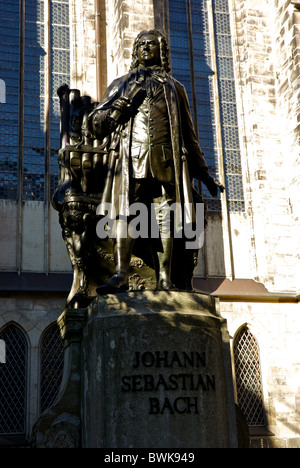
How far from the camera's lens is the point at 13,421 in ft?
43.0

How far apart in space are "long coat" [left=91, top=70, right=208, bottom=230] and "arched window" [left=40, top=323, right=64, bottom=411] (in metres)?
8.58

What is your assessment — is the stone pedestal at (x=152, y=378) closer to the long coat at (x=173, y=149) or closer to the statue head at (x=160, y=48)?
the long coat at (x=173, y=149)

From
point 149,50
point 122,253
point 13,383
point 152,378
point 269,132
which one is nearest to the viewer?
point 152,378

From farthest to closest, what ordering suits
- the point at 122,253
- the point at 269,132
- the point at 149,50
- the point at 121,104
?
the point at 269,132, the point at 149,50, the point at 121,104, the point at 122,253

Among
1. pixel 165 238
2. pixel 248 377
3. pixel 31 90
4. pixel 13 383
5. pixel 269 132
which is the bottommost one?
pixel 165 238

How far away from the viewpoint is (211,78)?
16875mm

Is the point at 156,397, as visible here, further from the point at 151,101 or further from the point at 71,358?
the point at 151,101

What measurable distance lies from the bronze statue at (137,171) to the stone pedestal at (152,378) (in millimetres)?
391

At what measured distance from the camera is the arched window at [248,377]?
14.2m

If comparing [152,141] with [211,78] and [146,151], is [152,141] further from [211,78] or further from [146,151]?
[211,78]

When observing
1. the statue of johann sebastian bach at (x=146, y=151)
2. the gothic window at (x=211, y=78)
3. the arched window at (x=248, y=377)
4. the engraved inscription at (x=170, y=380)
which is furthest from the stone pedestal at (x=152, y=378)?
the gothic window at (x=211, y=78)

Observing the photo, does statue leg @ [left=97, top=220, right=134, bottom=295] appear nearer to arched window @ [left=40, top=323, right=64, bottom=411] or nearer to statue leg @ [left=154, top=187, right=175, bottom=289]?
statue leg @ [left=154, top=187, right=175, bottom=289]

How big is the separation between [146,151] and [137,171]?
19 centimetres

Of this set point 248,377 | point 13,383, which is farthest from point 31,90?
point 248,377
